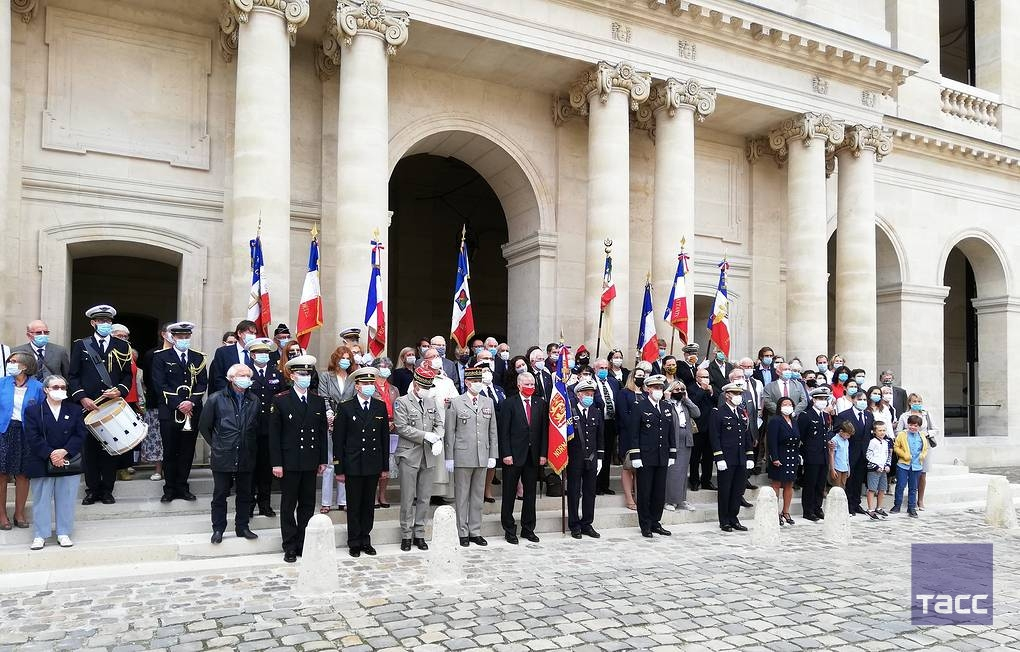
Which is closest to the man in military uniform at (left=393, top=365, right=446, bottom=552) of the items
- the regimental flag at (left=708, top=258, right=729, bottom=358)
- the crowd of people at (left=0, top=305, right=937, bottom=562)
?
the crowd of people at (left=0, top=305, right=937, bottom=562)

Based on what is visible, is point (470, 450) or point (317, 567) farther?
point (470, 450)

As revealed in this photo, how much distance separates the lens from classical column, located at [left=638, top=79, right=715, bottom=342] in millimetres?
15253

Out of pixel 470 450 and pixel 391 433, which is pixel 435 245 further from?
pixel 470 450

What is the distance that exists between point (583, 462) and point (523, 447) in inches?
33.1

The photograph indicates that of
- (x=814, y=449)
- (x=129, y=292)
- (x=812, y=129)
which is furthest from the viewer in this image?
(x=129, y=292)

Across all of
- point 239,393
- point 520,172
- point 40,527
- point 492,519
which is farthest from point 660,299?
point 40,527

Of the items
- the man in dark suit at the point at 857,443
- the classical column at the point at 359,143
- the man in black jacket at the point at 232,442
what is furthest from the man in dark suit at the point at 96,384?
the man in dark suit at the point at 857,443

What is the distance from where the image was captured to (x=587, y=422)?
999 cm

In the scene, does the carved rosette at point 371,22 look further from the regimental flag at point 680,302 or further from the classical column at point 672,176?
the regimental flag at point 680,302

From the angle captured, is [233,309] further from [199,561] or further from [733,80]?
[733,80]

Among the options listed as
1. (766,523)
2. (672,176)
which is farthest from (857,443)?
(672,176)

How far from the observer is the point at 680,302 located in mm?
14164

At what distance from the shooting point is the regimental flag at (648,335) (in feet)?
44.3

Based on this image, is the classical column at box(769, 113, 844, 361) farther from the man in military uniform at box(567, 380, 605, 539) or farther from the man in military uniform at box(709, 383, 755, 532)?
the man in military uniform at box(567, 380, 605, 539)
